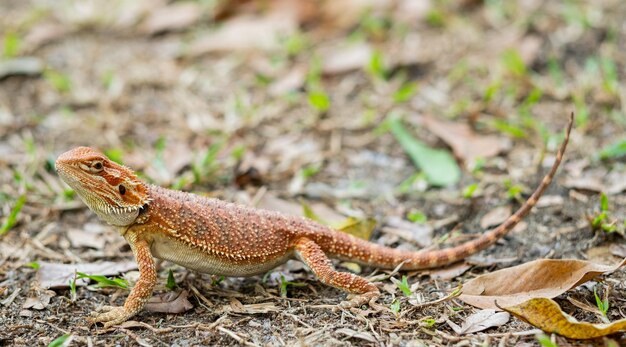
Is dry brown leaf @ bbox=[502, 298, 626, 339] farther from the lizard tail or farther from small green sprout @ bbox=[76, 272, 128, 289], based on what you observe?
small green sprout @ bbox=[76, 272, 128, 289]

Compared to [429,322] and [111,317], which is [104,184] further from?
[429,322]

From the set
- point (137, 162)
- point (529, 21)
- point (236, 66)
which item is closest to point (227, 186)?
point (137, 162)

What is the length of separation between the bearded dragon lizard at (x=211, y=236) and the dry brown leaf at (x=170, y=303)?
0.16m

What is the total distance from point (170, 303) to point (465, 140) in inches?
145

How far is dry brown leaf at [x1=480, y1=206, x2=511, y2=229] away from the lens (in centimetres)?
569

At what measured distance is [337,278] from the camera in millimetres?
4738

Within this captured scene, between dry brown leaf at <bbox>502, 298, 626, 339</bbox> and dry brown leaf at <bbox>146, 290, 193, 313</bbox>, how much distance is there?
2201 millimetres

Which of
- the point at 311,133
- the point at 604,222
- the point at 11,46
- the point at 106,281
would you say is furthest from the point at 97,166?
the point at 11,46

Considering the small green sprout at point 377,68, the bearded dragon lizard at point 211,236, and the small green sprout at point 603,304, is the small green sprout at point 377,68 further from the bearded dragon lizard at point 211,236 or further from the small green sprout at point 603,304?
the small green sprout at point 603,304

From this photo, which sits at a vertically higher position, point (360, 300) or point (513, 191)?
point (513, 191)

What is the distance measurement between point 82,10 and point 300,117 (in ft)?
13.7

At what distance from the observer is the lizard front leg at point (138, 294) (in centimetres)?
440

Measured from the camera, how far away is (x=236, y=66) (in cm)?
883

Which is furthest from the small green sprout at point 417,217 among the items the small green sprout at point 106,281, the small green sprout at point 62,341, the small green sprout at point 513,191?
the small green sprout at point 62,341
